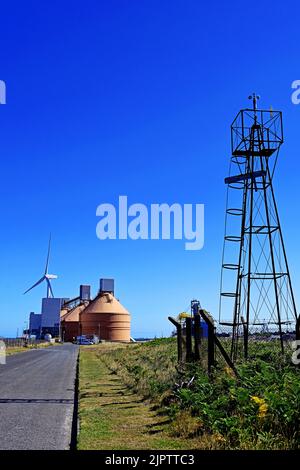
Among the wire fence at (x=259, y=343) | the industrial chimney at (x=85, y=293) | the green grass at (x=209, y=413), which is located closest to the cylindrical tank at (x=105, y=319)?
the industrial chimney at (x=85, y=293)

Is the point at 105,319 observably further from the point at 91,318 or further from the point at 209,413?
the point at 209,413

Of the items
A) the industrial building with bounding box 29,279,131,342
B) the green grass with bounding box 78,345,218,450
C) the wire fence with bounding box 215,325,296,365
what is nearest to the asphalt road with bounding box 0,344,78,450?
the green grass with bounding box 78,345,218,450

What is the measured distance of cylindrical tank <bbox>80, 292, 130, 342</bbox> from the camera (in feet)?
366

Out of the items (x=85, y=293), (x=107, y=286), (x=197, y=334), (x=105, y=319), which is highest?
(x=107, y=286)

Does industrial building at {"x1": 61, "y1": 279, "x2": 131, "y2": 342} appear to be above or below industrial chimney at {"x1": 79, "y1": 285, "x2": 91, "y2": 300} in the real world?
below

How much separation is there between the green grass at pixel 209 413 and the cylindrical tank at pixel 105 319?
9907cm

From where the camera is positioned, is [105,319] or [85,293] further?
[85,293]

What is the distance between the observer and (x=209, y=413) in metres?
8.78

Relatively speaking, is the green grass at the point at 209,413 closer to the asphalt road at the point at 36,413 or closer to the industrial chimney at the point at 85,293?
the asphalt road at the point at 36,413

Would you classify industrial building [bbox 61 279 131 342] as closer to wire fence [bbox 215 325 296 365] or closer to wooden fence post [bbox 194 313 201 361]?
wire fence [bbox 215 325 296 365]

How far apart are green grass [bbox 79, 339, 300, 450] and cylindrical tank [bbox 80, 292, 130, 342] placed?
99075mm

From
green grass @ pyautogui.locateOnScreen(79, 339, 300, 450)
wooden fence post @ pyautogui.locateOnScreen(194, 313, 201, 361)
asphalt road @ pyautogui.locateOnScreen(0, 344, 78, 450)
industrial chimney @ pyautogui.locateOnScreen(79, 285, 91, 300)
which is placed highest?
industrial chimney @ pyautogui.locateOnScreen(79, 285, 91, 300)

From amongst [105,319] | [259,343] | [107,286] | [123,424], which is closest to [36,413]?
[123,424]

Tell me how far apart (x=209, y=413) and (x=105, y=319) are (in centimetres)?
10455
